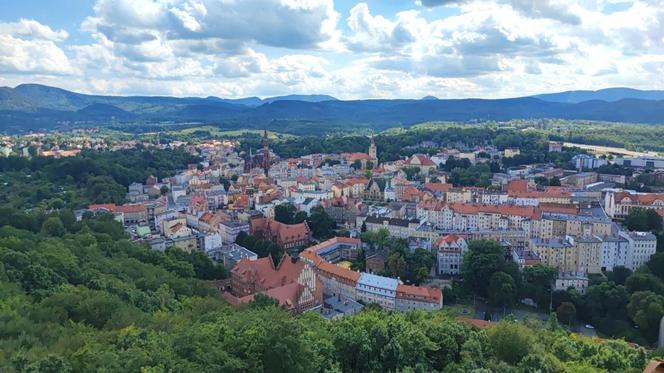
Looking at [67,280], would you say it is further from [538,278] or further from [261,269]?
[538,278]

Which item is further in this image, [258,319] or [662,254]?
[662,254]

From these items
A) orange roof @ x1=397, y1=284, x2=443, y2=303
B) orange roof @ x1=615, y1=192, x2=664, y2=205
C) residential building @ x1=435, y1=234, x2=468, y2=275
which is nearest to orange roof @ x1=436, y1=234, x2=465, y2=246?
residential building @ x1=435, y1=234, x2=468, y2=275

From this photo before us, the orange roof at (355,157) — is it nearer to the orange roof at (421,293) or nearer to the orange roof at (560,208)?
the orange roof at (560,208)

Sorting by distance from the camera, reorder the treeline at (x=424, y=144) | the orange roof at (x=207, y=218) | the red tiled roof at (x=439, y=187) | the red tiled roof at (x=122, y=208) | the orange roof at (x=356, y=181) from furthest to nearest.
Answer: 1. the treeline at (x=424, y=144)
2. the orange roof at (x=356, y=181)
3. the red tiled roof at (x=439, y=187)
4. the red tiled roof at (x=122, y=208)
5. the orange roof at (x=207, y=218)

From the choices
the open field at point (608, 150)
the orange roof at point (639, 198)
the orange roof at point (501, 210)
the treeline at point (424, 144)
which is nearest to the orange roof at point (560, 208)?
the orange roof at point (501, 210)

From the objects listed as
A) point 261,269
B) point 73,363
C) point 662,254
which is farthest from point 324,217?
point 73,363

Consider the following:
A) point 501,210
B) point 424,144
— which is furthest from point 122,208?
point 424,144

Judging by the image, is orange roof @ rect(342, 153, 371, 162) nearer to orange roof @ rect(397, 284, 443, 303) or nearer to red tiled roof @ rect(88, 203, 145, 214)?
red tiled roof @ rect(88, 203, 145, 214)

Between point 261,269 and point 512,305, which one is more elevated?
point 261,269
